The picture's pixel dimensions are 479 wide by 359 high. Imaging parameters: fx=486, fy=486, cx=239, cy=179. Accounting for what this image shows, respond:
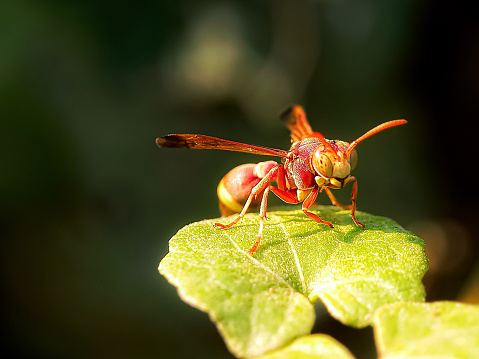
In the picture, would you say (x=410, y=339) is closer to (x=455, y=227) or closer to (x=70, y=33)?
(x=455, y=227)

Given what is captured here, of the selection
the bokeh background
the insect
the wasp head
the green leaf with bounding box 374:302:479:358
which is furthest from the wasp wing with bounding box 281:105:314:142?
the green leaf with bounding box 374:302:479:358

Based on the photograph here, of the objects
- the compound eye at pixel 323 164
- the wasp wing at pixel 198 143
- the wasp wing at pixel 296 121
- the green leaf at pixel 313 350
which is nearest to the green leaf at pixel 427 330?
the green leaf at pixel 313 350

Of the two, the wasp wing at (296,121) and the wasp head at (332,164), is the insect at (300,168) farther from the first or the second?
the wasp wing at (296,121)

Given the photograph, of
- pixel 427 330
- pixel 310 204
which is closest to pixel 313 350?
pixel 427 330

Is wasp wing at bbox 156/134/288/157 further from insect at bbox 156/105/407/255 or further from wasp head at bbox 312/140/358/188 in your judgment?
wasp head at bbox 312/140/358/188

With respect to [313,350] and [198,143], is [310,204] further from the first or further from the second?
[313,350]

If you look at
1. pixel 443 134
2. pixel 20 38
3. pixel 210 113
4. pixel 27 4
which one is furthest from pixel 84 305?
pixel 443 134
